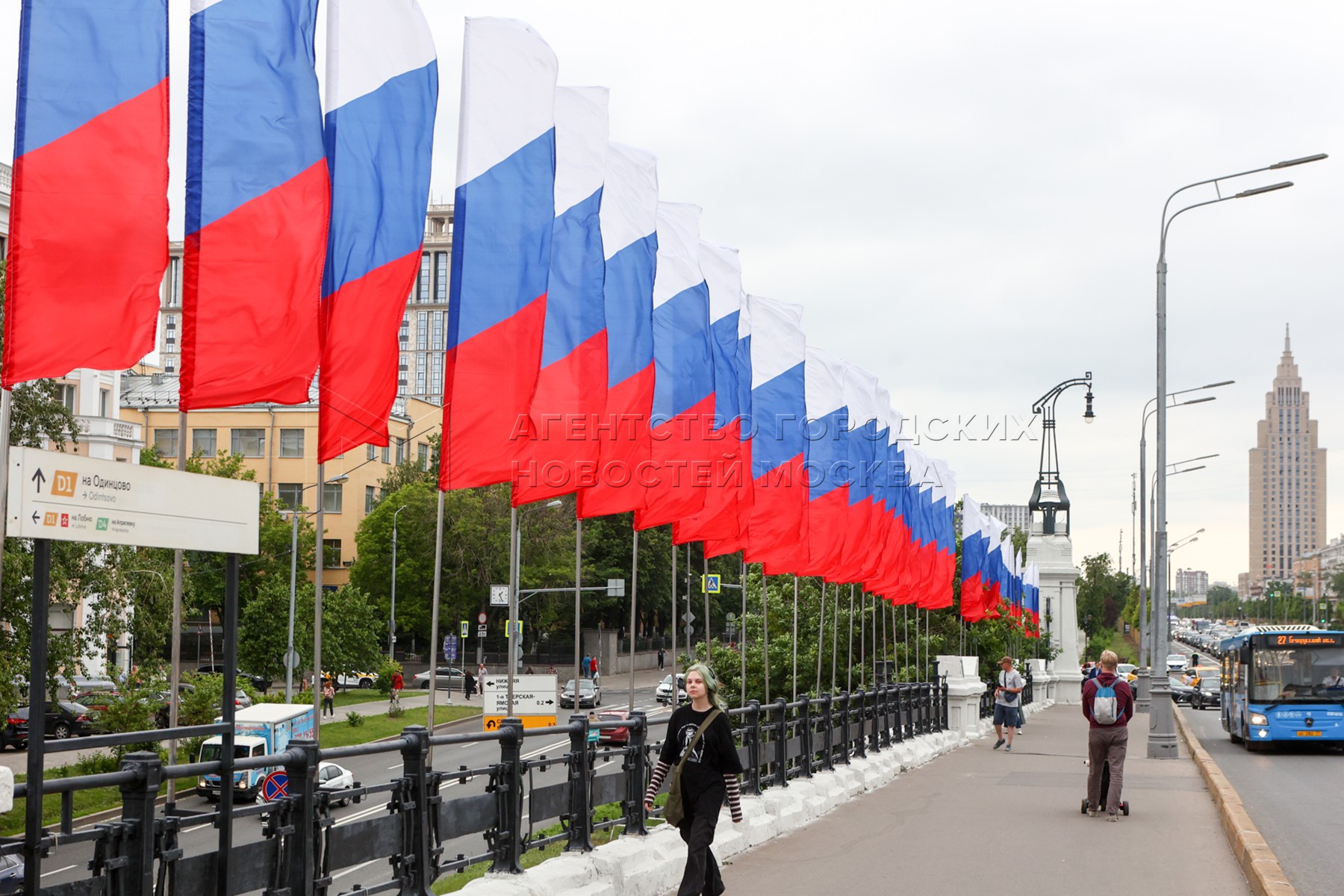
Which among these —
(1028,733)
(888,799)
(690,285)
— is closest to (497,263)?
(690,285)

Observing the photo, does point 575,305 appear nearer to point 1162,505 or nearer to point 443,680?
point 1162,505

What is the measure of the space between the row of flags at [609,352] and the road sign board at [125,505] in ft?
14.1

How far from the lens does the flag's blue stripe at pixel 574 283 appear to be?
1299cm

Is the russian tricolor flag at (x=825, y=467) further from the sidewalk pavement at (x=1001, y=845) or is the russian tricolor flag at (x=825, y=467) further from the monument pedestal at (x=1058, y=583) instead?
the monument pedestal at (x=1058, y=583)

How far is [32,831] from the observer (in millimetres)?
5113

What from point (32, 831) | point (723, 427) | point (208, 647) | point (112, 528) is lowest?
point (208, 647)

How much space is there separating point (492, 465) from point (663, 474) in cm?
511

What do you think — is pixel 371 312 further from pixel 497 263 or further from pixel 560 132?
pixel 560 132

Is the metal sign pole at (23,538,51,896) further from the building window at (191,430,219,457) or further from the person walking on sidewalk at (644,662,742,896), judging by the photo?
the building window at (191,430,219,457)

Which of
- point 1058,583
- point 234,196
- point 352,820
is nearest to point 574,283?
point 234,196

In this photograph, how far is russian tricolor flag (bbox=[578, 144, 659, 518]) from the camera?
14.1 meters

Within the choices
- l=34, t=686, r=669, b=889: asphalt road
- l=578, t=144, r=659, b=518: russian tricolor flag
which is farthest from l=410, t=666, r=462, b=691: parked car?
l=578, t=144, r=659, b=518: russian tricolor flag

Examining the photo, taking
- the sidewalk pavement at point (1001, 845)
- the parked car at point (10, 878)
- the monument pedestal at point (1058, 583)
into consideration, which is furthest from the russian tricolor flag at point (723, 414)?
the monument pedestal at point (1058, 583)

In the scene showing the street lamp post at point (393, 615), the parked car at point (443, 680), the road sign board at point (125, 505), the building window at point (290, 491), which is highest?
the building window at point (290, 491)
